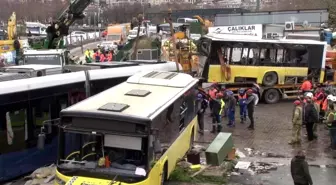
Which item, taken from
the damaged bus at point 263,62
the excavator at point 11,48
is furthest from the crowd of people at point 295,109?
the excavator at point 11,48

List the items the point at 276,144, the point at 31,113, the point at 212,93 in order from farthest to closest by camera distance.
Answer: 1. the point at 212,93
2. the point at 276,144
3. the point at 31,113

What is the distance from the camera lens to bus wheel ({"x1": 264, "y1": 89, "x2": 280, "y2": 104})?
24.5 meters

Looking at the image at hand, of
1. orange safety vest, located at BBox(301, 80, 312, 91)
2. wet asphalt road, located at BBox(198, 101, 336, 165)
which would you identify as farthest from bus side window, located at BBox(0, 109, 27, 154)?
orange safety vest, located at BBox(301, 80, 312, 91)

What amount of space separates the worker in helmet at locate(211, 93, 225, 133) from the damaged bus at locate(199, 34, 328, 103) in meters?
5.28

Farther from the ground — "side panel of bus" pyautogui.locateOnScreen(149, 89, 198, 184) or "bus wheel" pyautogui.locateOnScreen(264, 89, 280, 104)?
"side panel of bus" pyautogui.locateOnScreen(149, 89, 198, 184)

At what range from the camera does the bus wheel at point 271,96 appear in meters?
24.5

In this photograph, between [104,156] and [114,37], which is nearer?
[104,156]

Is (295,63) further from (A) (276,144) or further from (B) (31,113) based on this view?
(B) (31,113)

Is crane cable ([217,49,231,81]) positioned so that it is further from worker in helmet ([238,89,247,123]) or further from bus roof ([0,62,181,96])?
bus roof ([0,62,181,96])

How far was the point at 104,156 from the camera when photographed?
30.9 ft

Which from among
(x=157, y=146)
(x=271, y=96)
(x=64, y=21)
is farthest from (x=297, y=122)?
(x=64, y=21)

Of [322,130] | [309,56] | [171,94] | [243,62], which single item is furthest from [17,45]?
[171,94]

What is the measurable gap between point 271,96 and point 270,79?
855 mm

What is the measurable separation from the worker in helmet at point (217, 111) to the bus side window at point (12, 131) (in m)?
7.95
